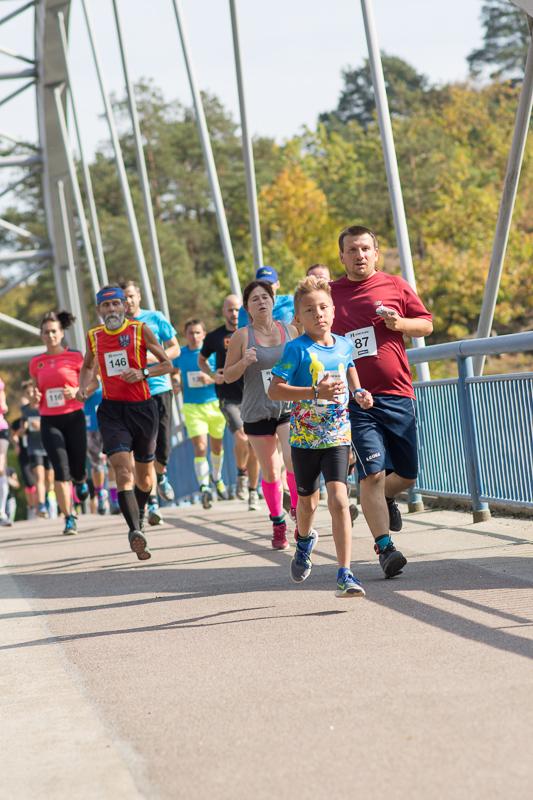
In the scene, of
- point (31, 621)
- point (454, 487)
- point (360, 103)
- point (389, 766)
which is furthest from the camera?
point (360, 103)

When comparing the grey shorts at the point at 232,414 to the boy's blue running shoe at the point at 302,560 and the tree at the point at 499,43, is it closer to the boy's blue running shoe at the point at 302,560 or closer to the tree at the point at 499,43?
the boy's blue running shoe at the point at 302,560

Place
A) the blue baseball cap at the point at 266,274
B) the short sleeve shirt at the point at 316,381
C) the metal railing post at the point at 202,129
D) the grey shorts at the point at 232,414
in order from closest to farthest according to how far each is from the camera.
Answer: the short sleeve shirt at the point at 316,381 < the blue baseball cap at the point at 266,274 < the grey shorts at the point at 232,414 < the metal railing post at the point at 202,129

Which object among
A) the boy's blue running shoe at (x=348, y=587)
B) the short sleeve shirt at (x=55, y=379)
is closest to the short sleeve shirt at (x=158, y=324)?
the short sleeve shirt at (x=55, y=379)

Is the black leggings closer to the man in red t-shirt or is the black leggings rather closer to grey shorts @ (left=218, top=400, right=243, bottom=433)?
grey shorts @ (left=218, top=400, right=243, bottom=433)

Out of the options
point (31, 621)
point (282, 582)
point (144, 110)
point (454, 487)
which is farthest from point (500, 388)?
point (144, 110)

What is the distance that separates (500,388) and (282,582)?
2.01 m

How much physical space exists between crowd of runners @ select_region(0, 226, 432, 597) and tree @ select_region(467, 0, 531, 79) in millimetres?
72279

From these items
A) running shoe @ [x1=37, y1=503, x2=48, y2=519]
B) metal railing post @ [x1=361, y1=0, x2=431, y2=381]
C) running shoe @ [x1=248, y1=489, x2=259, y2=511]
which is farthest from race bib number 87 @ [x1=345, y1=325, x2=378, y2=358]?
running shoe @ [x1=37, y1=503, x2=48, y2=519]

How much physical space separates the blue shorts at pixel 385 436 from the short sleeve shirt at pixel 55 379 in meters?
5.59

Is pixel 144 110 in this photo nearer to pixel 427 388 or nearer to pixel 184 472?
pixel 184 472

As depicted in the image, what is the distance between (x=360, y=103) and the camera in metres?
89.3

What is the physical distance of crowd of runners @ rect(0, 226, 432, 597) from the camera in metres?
6.91

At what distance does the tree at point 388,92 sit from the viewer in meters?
78.6

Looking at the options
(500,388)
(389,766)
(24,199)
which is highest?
(24,199)
